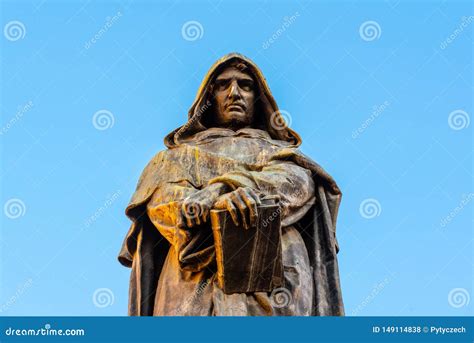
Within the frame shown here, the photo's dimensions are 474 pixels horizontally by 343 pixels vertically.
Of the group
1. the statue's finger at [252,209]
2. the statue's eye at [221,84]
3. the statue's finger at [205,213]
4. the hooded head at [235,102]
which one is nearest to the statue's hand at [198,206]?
the statue's finger at [205,213]

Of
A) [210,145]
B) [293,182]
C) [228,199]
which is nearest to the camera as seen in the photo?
[228,199]

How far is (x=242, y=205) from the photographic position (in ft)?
38.2

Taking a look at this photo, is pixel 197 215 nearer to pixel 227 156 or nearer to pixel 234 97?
pixel 227 156

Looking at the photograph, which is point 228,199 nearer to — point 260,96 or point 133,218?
point 133,218

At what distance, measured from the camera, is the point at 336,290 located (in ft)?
43.2

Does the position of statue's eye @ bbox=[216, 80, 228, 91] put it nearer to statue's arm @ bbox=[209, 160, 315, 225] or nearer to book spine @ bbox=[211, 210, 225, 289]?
statue's arm @ bbox=[209, 160, 315, 225]

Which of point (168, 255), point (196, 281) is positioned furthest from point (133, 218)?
point (196, 281)

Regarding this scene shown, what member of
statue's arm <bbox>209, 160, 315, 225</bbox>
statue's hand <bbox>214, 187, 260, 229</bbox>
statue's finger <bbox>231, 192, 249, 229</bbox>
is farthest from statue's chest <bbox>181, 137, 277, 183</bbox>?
statue's finger <bbox>231, 192, 249, 229</bbox>

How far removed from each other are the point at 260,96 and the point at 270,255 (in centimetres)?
370

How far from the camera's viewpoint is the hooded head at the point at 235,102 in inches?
579

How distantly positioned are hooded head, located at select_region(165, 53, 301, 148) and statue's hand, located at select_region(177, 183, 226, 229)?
2.41 meters

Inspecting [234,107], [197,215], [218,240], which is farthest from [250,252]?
[234,107]

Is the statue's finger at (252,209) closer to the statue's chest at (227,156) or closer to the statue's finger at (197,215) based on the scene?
the statue's finger at (197,215)

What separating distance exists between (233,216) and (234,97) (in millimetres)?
3404
